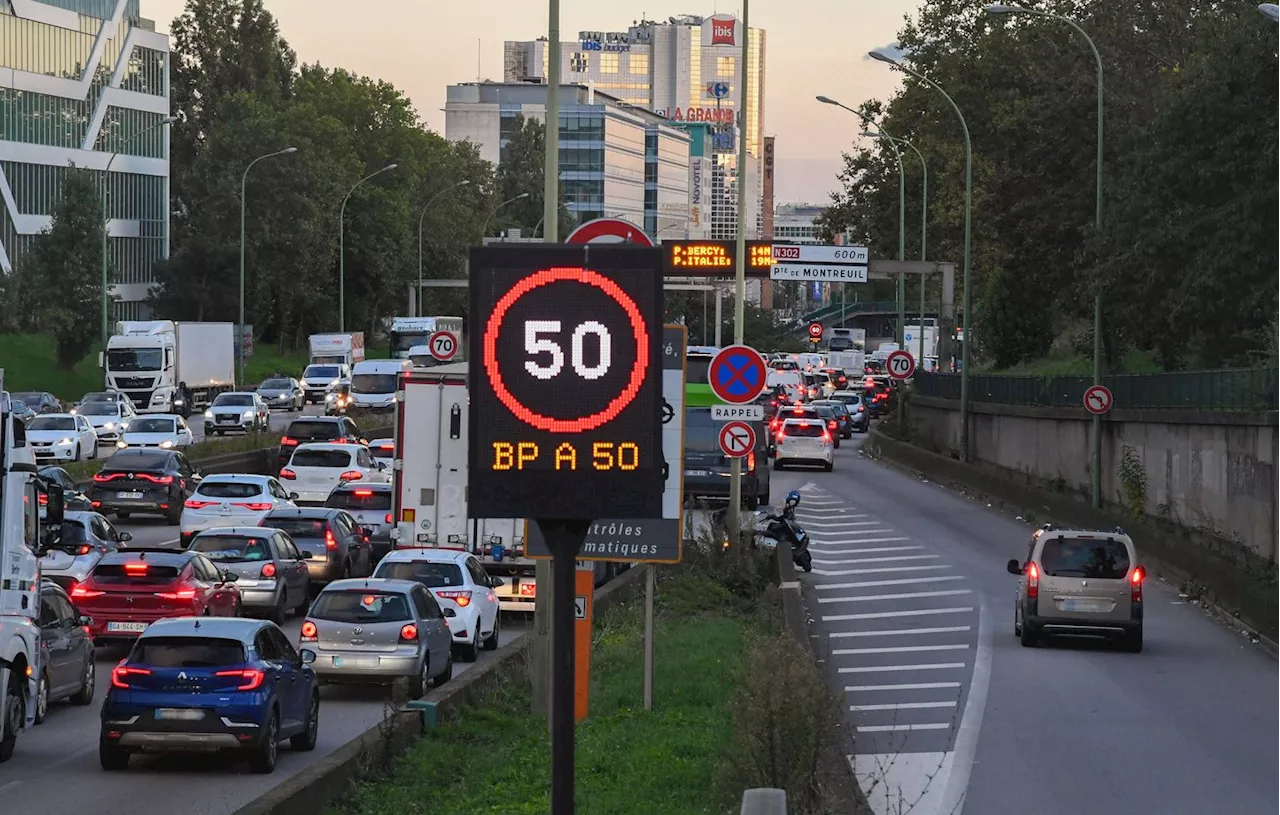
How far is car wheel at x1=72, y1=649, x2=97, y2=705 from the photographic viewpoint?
2142 cm

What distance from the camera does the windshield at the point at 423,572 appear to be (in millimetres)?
25984

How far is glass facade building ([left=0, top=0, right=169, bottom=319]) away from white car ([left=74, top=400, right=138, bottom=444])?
94.3 feet

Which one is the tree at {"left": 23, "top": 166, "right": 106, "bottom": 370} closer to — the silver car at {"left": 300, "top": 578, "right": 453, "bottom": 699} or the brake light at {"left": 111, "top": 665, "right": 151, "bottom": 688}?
the silver car at {"left": 300, "top": 578, "right": 453, "bottom": 699}

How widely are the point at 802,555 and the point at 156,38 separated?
86560 millimetres

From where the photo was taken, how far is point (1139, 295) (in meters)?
47.4

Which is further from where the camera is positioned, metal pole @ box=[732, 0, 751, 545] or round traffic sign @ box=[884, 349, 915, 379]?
round traffic sign @ box=[884, 349, 915, 379]

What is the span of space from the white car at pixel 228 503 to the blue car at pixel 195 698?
19486 mm

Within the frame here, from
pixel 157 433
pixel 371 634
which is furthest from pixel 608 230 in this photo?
pixel 157 433

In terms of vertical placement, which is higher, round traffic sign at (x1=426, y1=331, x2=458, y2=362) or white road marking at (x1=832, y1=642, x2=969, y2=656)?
round traffic sign at (x1=426, y1=331, x2=458, y2=362)

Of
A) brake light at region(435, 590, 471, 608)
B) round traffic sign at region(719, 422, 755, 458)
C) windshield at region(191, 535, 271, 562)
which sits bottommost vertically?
brake light at region(435, 590, 471, 608)

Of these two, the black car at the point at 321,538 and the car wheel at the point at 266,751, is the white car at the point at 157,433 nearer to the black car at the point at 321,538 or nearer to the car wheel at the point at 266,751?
the black car at the point at 321,538

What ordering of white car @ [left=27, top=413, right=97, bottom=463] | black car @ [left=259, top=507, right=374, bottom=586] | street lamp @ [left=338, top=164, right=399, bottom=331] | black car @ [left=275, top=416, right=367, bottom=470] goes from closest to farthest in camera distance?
black car @ [left=259, top=507, right=374, bottom=586]
white car @ [left=27, top=413, right=97, bottom=463]
black car @ [left=275, top=416, right=367, bottom=470]
street lamp @ [left=338, top=164, right=399, bottom=331]

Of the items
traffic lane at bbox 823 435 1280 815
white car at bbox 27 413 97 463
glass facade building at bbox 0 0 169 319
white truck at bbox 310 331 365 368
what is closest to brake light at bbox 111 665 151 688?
traffic lane at bbox 823 435 1280 815

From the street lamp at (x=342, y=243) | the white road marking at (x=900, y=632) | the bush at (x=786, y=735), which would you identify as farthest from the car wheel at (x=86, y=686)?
the street lamp at (x=342, y=243)
